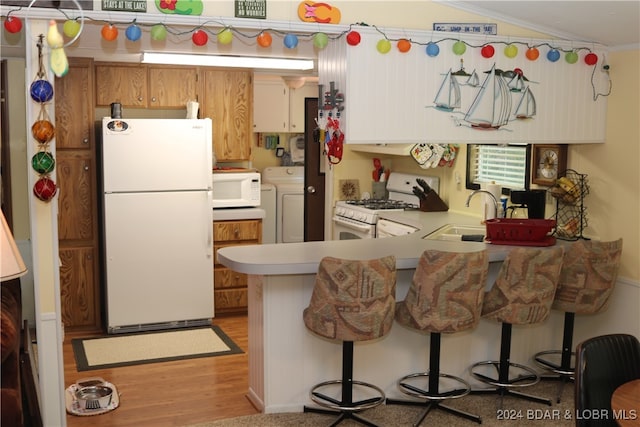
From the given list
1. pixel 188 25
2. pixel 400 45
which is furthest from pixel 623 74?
pixel 188 25

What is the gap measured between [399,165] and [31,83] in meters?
4.01

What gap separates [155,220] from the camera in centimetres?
581

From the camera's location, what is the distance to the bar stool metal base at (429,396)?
12.9 feet

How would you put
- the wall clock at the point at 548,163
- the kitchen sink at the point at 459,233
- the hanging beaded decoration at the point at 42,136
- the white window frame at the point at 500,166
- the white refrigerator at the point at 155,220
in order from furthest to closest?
the white refrigerator at the point at 155,220
the white window frame at the point at 500,166
the wall clock at the point at 548,163
the kitchen sink at the point at 459,233
the hanging beaded decoration at the point at 42,136

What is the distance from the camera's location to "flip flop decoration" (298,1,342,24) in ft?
12.8

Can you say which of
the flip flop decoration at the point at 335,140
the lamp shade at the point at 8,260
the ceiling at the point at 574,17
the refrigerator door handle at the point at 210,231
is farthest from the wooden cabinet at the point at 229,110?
the lamp shade at the point at 8,260

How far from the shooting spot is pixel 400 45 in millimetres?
4074

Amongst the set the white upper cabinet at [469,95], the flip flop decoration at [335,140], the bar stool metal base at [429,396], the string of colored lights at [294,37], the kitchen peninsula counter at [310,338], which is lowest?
the bar stool metal base at [429,396]

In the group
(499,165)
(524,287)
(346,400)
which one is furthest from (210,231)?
(524,287)

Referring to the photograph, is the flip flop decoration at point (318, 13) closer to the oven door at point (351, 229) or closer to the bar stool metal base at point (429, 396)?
the bar stool metal base at point (429, 396)

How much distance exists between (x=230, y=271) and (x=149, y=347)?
1.05 meters

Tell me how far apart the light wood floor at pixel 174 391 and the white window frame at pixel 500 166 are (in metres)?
2.18

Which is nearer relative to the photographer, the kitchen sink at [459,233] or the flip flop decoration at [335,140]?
the flip flop decoration at [335,140]

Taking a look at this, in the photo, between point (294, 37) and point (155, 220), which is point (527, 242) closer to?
point (294, 37)
